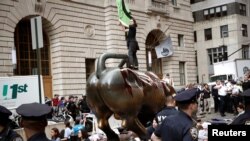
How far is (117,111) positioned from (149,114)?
1.31m

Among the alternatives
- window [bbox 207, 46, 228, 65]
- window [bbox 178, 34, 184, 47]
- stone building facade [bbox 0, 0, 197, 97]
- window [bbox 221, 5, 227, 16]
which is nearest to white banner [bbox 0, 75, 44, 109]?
stone building facade [bbox 0, 0, 197, 97]

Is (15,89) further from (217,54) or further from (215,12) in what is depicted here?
(215,12)

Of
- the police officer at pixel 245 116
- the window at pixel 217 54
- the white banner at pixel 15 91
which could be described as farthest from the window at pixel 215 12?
the police officer at pixel 245 116

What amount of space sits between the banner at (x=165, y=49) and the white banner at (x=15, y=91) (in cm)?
1988

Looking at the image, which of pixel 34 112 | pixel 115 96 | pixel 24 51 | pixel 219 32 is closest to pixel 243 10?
pixel 219 32

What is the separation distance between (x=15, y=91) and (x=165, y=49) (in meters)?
21.1

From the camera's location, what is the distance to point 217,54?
6009cm

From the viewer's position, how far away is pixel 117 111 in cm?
881

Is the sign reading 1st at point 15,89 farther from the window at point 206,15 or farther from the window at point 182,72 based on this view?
the window at point 206,15

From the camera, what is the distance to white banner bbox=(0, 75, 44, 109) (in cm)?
1888

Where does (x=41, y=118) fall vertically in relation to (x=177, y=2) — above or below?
below

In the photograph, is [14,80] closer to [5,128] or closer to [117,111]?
[117,111]

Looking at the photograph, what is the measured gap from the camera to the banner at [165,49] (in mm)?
37750

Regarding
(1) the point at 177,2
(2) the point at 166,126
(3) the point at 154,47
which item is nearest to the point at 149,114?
(2) the point at 166,126
